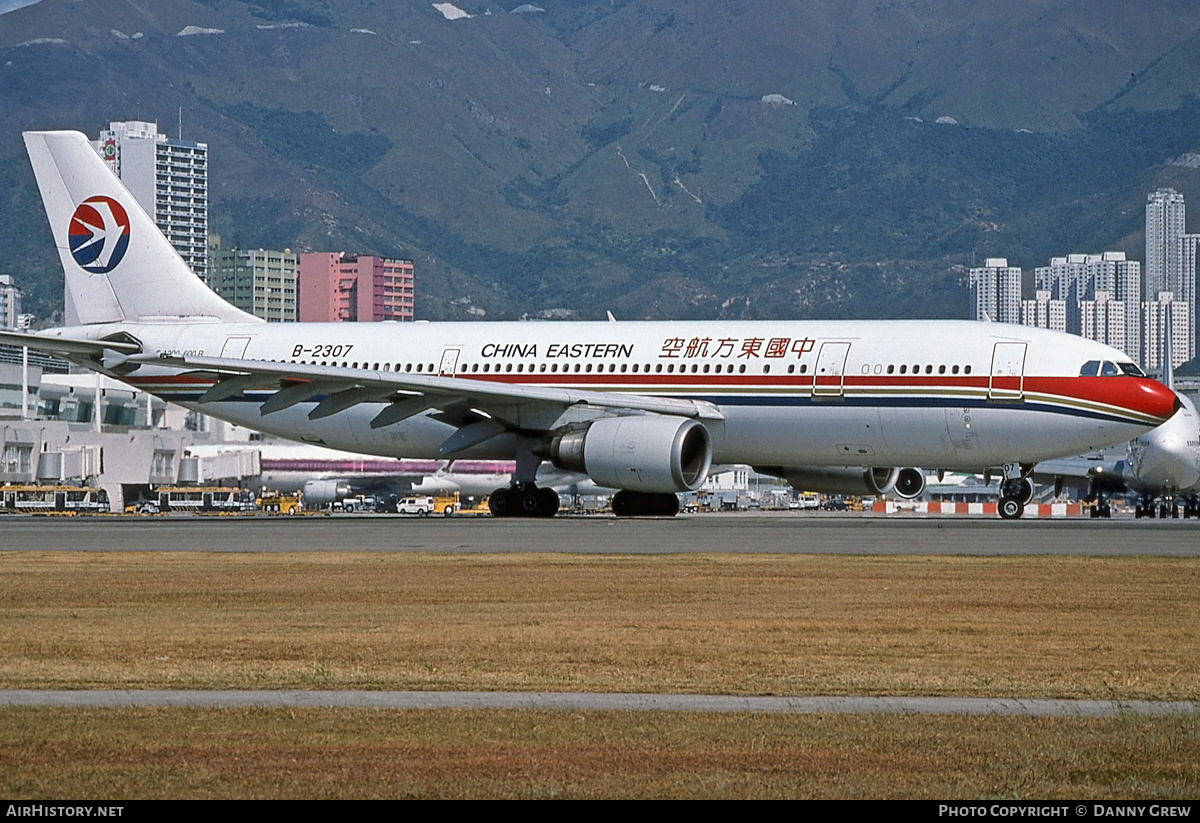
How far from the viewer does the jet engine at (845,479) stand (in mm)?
39312

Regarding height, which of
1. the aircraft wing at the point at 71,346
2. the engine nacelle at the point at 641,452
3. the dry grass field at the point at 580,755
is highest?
the aircraft wing at the point at 71,346

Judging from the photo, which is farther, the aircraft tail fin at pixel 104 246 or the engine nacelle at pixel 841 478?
the aircraft tail fin at pixel 104 246

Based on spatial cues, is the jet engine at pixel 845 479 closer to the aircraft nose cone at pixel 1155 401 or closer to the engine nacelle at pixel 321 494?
the aircraft nose cone at pixel 1155 401

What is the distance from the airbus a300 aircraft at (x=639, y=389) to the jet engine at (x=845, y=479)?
1.93 metres

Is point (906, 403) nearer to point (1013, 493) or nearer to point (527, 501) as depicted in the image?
point (1013, 493)

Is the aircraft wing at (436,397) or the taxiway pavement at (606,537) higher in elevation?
the aircraft wing at (436,397)

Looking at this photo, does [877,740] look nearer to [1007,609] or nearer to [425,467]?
[1007,609]

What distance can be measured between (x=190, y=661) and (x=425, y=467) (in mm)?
84552

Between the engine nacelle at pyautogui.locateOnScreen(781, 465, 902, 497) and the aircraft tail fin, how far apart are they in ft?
43.7

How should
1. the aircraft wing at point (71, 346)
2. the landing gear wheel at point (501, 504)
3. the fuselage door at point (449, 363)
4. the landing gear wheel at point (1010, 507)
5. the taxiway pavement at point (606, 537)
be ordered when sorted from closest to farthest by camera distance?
the taxiway pavement at point (606, 537)
the landing gear wheel at point (1010, 507)
the aircraft wing at point (71, 346)
the landing gear wheel at point (501, 504)
the fuselage door at point (449, 363)

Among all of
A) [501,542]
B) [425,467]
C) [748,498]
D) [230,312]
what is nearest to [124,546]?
[501,542]

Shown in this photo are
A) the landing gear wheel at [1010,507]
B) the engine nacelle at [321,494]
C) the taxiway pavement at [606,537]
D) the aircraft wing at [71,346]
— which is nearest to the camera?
the taxiway pavement at [606,537]

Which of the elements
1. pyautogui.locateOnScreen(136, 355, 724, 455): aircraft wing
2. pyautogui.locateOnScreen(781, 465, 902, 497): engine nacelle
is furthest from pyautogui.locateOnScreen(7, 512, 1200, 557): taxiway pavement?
pyautogui.locateOnScreen(136, 355, 724, 455): aircraft wing

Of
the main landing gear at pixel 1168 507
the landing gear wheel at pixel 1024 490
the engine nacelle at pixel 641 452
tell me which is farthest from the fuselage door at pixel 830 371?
the main landing gear at pixel 1168 507
